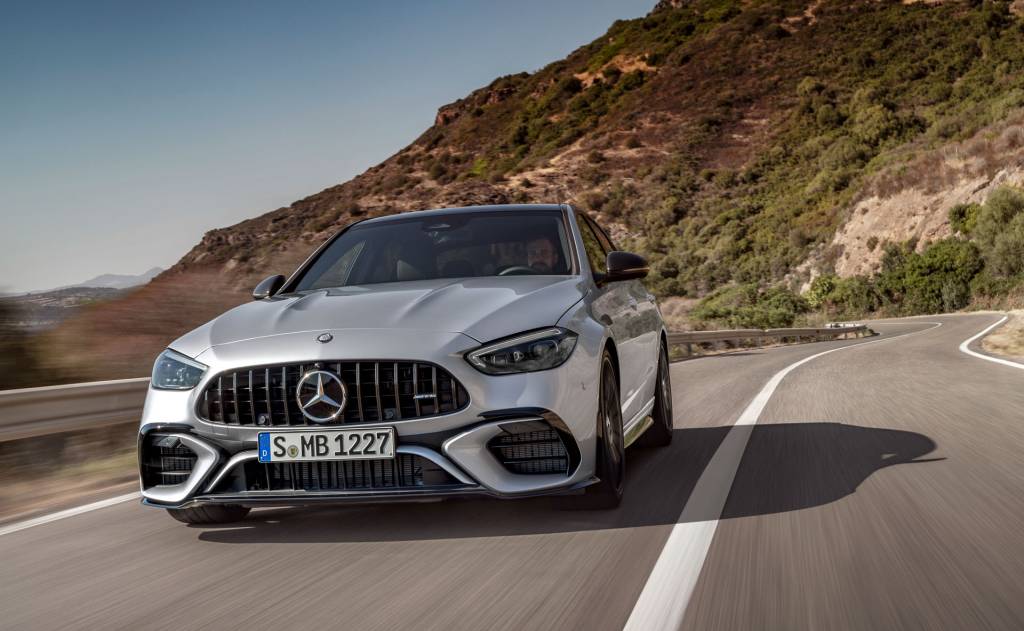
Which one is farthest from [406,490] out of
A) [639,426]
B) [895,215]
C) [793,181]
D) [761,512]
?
[793,181]

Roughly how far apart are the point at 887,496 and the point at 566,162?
7097 cm

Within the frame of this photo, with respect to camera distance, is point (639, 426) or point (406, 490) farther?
point (639, 426)

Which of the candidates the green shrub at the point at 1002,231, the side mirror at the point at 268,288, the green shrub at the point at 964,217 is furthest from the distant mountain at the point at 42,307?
the green shrub at the point at 964,217

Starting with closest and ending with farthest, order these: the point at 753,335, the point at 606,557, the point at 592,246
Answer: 1. the point at 606,557
2. the point at 592,246
3. the point at 753,335

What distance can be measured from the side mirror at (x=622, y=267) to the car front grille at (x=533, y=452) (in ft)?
4.72

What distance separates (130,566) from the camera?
13.2 feet

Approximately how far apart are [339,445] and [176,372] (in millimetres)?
878

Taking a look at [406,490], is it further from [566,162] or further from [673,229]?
[566,162]

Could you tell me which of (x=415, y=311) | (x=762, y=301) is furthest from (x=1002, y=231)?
(x=415, y=311)

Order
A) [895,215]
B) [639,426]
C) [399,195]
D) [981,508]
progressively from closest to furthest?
[981,508] → [639,426] → [895,215] → [399,195]

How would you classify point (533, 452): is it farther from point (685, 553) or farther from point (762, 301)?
point (762, 301)

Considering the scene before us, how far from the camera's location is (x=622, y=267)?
5375 mm

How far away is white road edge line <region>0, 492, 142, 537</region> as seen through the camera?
488cm

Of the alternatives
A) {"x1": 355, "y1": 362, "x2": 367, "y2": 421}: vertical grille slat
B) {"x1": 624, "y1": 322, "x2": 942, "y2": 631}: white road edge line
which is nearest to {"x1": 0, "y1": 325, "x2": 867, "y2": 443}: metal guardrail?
{"x1": 355, "y1": 362, "x2": 367, "y2": 421}: vertical grille slat
